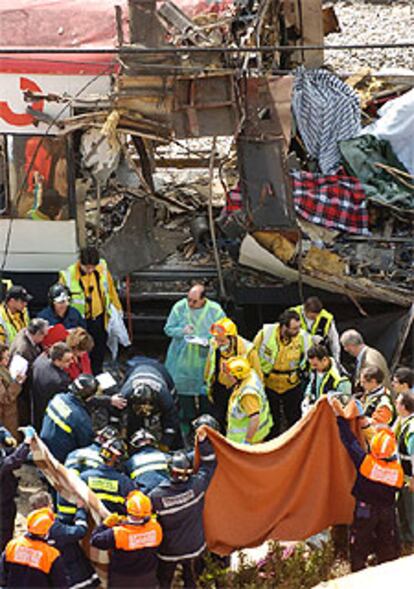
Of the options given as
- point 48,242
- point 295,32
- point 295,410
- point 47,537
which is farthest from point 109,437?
point 295,32

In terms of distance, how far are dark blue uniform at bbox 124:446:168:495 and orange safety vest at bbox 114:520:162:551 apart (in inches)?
17.8

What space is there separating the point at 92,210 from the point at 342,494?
20.6 feet

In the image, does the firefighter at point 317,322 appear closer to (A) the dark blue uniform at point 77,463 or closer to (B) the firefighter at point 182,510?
(B) the firefighter at point 182,510

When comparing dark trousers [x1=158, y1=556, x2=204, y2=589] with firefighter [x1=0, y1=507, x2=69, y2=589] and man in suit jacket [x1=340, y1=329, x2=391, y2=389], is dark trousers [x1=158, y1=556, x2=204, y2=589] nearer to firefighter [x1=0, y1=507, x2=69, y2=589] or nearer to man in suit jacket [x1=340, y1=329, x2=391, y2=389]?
firefighter [x1=0, y1=507, x2=69, y2=589]

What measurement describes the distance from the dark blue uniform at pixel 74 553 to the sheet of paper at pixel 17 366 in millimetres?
2269

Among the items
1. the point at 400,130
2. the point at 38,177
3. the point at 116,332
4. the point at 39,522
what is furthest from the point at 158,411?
the point at 400,130

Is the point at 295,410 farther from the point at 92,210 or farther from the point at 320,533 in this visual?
the point at 92,210

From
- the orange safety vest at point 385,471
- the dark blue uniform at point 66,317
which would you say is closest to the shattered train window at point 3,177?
the dark blue uniform at point 66,317

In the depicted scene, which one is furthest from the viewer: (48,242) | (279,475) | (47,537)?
(48,242)

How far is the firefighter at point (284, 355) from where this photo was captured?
11.3m

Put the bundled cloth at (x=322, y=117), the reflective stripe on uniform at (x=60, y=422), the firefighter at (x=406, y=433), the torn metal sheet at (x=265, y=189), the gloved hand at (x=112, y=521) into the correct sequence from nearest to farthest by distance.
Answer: the gloved hand at (x=112, y=521)
the firefighter at (x=406, y=433)
the reflective stripe on uniform at (x=60, y=422)
the torn metal sheet at (x=265, y=189)
the bundled cloth at (x=322, y=117)

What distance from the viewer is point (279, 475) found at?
969 centimetres

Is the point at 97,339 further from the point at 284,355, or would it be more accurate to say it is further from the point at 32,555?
the point at 32,555

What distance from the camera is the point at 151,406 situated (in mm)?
10328
